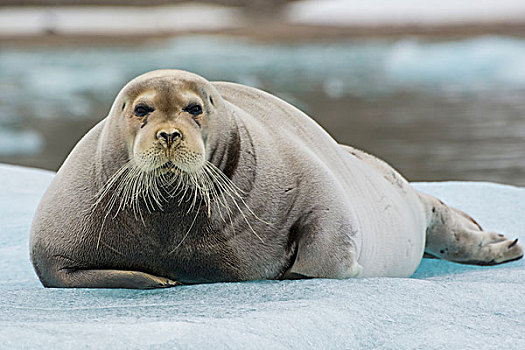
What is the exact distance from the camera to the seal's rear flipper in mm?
3309

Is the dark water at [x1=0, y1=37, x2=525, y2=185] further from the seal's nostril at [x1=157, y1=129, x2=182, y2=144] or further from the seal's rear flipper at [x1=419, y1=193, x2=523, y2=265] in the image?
the seal's nostril at [x1=157, y1=129, x2=182, y2=144]

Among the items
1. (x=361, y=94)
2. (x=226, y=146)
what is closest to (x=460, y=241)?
(x=226, y=146)

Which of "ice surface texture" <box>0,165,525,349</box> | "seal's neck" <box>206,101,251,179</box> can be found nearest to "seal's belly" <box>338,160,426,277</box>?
"ice surface texture" <box>0,165,525,349</box>

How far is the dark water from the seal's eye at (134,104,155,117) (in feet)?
22.3

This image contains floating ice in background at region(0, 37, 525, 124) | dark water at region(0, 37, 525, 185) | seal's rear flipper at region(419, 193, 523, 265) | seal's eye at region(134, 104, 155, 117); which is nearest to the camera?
seal's eye at region(134, 104, 155, 117)

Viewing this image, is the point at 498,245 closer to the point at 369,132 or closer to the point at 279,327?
the point at 279,327

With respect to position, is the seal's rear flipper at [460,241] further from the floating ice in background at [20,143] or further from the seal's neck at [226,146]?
the floating ice in background at [20,143]

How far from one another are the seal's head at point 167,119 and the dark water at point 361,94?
6686 millimetres

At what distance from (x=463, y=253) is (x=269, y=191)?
48.2 inches

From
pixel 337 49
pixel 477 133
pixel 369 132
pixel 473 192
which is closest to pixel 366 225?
pixel 473 192

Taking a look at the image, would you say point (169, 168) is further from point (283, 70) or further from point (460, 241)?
point (283, 70)

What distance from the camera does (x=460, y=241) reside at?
3316 millimetres

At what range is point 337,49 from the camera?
28891 millimetres

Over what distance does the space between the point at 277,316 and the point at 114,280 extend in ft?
2.10
